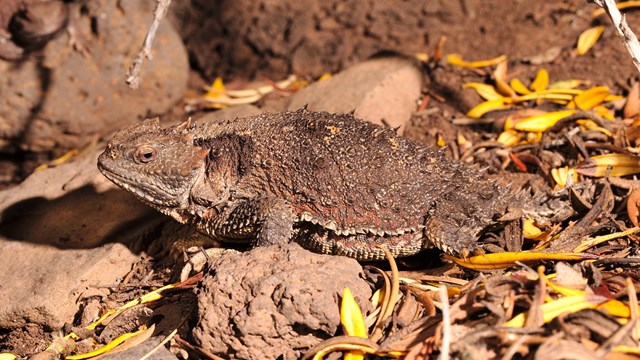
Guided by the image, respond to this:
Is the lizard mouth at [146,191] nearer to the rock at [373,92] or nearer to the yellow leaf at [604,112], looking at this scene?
the rock at [373,92]

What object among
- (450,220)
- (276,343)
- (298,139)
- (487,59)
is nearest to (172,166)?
(298,139)

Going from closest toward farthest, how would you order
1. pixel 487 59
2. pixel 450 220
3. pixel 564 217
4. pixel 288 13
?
pixel 450 220
pixel 564 217
pixel 487 59
pixel 288 13

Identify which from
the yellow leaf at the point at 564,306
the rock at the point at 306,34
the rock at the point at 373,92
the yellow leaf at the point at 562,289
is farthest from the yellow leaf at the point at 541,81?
the yellow leaf at the point at 564,306

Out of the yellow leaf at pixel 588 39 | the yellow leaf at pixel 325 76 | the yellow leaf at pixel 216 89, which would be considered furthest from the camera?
the yellow leaf at pixel 216 89

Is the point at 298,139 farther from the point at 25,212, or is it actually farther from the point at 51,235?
the point at 25,212

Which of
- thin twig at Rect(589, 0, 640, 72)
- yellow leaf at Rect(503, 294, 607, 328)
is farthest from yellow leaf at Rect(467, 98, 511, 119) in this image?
yellow leaf at Rect(503, 294, 607, 328)

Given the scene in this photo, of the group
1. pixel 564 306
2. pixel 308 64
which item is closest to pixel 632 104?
pixel 564 306
